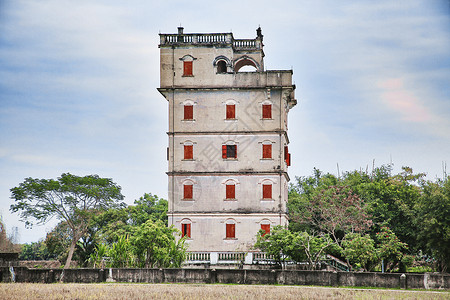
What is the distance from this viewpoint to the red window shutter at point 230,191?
50.6 metres

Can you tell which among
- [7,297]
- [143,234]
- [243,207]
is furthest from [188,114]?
[7,297]

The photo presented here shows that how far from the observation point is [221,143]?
Result: 5128 cm

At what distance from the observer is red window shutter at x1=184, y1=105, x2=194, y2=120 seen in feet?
169

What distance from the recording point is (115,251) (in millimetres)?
40875

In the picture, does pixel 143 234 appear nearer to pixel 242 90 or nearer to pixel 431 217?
pixel 242 90

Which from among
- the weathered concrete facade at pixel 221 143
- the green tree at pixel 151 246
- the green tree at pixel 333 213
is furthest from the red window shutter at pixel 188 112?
the green tree at pixel 333 213

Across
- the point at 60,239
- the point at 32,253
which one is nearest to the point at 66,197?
the point at 60,239

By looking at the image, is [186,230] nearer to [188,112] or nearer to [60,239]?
[188,112]

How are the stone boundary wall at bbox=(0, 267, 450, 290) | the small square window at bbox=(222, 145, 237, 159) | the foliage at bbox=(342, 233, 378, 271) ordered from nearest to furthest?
the stone boundary wall at bbox=(0, 267, 450, 290) < the foliage at bbox=(342, 233, 378, 271) < the small square window at bbox=(222, 145, 237, 159)

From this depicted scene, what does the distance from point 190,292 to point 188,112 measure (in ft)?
79.9

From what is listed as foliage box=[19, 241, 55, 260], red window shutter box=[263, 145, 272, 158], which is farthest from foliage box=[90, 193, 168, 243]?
foliage box=[19, 241, 55, 260]

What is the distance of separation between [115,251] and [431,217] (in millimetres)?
22937

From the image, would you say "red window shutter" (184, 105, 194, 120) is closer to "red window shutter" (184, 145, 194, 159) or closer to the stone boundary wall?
"red window shutter" (184, 145, 194, 159)

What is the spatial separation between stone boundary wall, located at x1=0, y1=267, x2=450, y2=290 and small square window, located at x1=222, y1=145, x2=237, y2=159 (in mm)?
16733
